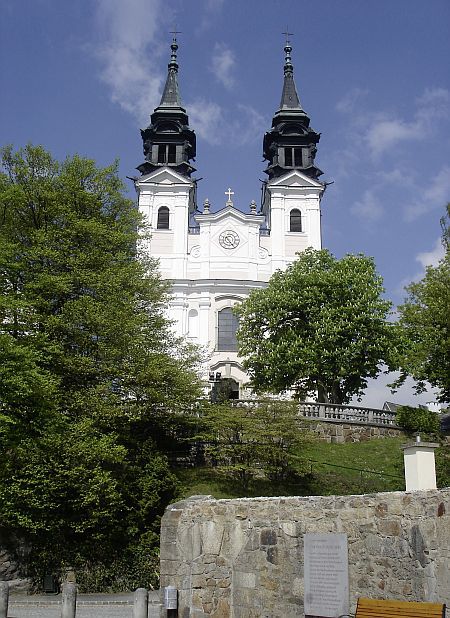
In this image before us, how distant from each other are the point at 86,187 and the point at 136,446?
9.99 meters

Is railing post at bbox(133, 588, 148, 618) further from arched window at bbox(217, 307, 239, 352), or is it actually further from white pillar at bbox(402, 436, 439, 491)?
arched window at bbox(217, 307, 239, 352)

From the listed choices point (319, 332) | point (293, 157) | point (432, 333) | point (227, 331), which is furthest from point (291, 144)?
point (432, 333)

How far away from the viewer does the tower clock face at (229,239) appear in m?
47.7

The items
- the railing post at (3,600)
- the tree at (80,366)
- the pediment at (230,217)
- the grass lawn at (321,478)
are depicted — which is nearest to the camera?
the railing post at (3,600)

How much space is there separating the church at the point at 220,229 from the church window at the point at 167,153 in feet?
0.25

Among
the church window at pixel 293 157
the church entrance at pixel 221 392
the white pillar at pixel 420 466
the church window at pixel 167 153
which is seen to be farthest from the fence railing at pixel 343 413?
the church window at pixel 167 153

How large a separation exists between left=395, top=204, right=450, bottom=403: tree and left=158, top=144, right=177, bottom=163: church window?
26516 mm

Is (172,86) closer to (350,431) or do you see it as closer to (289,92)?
(289,92)

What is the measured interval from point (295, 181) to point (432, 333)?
23.8 meters

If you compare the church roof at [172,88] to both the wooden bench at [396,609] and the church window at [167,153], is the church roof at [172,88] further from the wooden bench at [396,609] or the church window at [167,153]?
the wooden bench at [396,609]

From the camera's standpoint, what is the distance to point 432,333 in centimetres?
2842

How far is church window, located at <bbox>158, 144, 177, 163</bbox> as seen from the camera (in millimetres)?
51344

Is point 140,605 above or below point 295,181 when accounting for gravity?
below

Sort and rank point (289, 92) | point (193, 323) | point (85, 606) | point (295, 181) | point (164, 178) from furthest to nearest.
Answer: point (289, 92) < point (295, 181) < point (164, 178) < point (193, 323) < point (85, 606)
